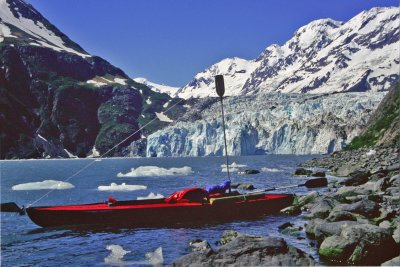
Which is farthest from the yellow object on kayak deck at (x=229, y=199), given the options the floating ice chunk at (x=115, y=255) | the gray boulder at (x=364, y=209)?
the floating ice chunk at (x=115, y=255)

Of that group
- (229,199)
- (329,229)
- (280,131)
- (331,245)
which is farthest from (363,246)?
A: (280,131)

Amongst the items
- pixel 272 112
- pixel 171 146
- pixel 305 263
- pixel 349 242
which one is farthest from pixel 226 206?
pixel 272 112

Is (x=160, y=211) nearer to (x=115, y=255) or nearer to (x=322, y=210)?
(x=115, y=255)

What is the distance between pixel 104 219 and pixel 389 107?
2834 inches

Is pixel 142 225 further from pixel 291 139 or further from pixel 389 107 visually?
pixel 291 139

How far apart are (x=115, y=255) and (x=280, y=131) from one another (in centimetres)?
14787

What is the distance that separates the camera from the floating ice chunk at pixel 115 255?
18406 mm

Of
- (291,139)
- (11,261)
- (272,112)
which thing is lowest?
(11,261)

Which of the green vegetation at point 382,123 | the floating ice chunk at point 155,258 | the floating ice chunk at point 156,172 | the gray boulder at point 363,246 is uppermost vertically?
the green vegetation at point 382,123

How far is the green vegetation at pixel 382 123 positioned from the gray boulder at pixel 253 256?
219ft

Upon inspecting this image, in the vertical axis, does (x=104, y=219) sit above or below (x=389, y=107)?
below

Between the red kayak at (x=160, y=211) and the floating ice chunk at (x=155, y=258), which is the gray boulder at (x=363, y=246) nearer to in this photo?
the floating ice chunk at (x=155, y=258)

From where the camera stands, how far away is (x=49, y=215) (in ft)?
84.4

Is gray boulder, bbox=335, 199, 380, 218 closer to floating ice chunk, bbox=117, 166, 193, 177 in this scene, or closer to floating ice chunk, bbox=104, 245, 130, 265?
floating ice chunk, bbox=104, 245, 130, 265
